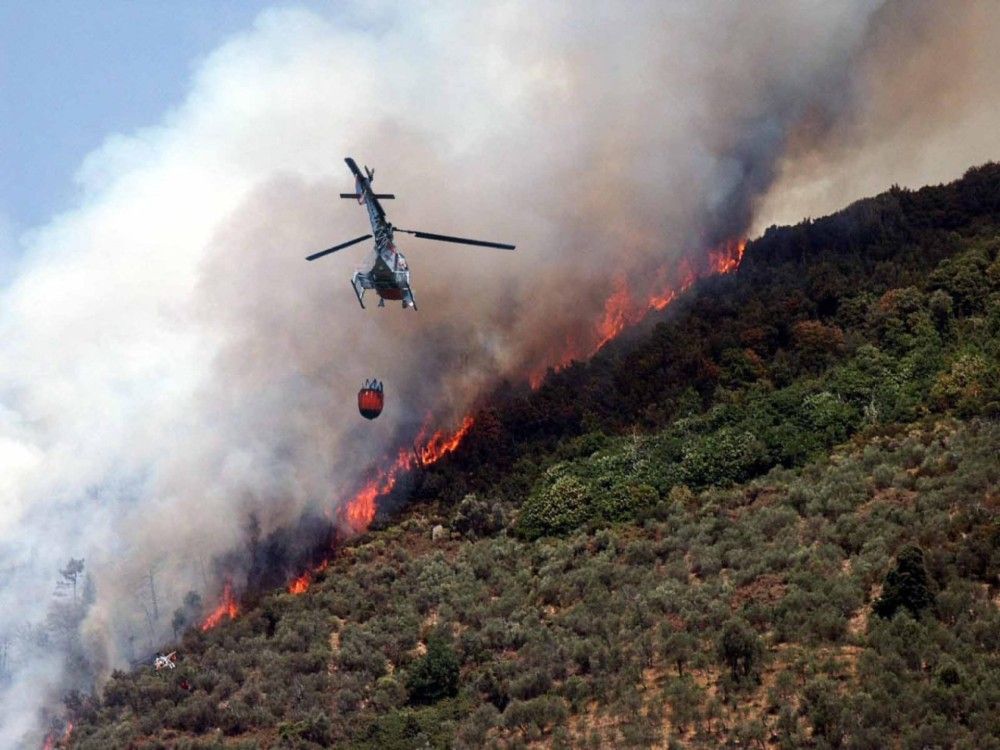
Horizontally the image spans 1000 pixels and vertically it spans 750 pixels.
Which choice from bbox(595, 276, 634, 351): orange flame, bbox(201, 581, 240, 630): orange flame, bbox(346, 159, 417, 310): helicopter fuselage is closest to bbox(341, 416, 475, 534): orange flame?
bbox(201, 581, 240, 630): orange flame

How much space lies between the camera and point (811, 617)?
118ft

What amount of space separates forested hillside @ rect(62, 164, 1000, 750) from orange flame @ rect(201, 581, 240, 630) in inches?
44.4

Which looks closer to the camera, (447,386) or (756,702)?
(756,702)

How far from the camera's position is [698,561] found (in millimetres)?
44219

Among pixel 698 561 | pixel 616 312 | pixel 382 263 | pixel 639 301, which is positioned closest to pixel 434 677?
pixel 698 561

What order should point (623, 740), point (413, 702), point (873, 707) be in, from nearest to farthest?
point (873, 707) → point (623, 740) → point (413, 702)

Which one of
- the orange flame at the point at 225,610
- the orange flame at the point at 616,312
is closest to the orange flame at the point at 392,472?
the orange flame at the point at 225,610

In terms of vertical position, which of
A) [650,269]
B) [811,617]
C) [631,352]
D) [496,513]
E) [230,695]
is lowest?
[811,617]

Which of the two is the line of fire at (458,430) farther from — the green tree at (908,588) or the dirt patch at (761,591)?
the green tree at (908,588)

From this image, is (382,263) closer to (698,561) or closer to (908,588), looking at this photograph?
(698,561)

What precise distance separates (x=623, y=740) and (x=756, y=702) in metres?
3.84

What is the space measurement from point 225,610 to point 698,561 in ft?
70.5

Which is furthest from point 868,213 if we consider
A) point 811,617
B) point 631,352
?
point 811,617

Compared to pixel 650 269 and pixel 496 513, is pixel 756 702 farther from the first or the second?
pixel 650 269
